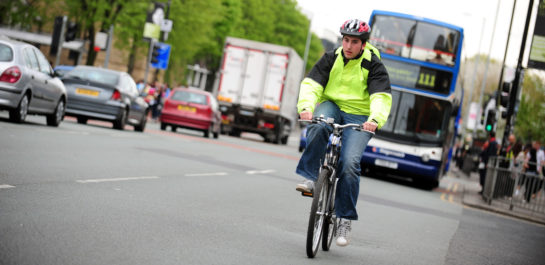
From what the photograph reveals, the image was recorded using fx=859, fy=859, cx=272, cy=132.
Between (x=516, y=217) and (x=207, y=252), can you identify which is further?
(x=516, y=217)

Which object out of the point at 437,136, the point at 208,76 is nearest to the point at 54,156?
the point at 437,136

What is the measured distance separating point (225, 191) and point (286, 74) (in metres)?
24.4

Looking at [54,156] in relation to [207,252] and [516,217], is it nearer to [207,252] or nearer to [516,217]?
[207,252]

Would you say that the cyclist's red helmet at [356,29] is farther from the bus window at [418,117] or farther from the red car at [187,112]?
the red car at [187,112]

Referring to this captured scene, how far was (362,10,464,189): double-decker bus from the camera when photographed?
73.1ft

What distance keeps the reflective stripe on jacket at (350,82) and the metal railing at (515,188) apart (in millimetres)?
12836

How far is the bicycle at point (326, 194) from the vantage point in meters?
6.79

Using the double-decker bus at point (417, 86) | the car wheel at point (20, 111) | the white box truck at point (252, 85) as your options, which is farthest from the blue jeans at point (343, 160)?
the white box truck at point (252, 85)

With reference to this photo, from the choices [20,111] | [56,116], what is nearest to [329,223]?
[20,111]

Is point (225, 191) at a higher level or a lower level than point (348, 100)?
lower

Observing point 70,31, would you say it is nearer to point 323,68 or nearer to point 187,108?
point 187,108

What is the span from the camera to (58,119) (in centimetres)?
1916

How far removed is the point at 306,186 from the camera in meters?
7.00

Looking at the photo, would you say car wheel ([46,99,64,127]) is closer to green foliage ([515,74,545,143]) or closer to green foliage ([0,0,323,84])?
green foliage ([0,0,323,84])
